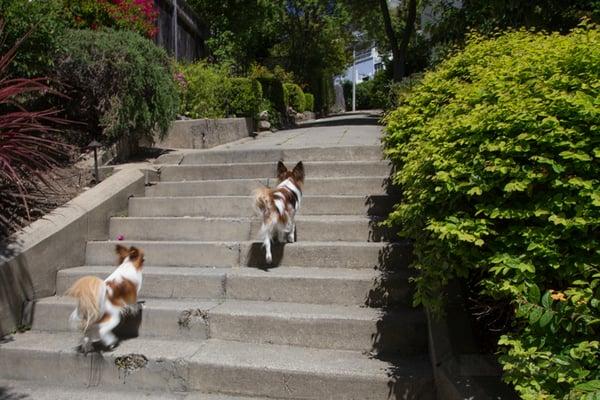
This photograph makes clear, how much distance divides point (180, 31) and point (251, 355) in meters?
11.0

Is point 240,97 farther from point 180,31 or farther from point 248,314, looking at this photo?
point 248,314

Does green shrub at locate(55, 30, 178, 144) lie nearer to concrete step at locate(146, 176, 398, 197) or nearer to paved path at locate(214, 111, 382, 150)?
concrete step at locate(146, 176, 398, 197)

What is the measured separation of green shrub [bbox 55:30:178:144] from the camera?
6570mm

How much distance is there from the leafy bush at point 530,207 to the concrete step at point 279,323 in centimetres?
82

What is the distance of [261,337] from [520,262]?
2.21 m

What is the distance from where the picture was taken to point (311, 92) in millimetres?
22656

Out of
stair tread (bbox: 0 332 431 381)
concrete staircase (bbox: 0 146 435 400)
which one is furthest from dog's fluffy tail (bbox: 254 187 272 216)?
stair tread (bbox: 0 332 431 381)

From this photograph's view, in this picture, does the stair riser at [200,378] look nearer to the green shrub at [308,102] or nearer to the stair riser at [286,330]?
the stair riser at [286,330]

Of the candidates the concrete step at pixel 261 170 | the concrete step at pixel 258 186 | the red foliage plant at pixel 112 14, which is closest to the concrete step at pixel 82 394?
the concrete step at pixel 258 186

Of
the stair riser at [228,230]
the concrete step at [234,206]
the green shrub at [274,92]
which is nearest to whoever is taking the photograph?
the stair riser at [228,230]

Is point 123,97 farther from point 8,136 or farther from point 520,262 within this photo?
point 520,262

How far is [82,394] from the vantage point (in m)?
3.59

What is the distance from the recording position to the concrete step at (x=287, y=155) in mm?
6359

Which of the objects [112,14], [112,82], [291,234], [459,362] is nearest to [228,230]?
[291,234]
